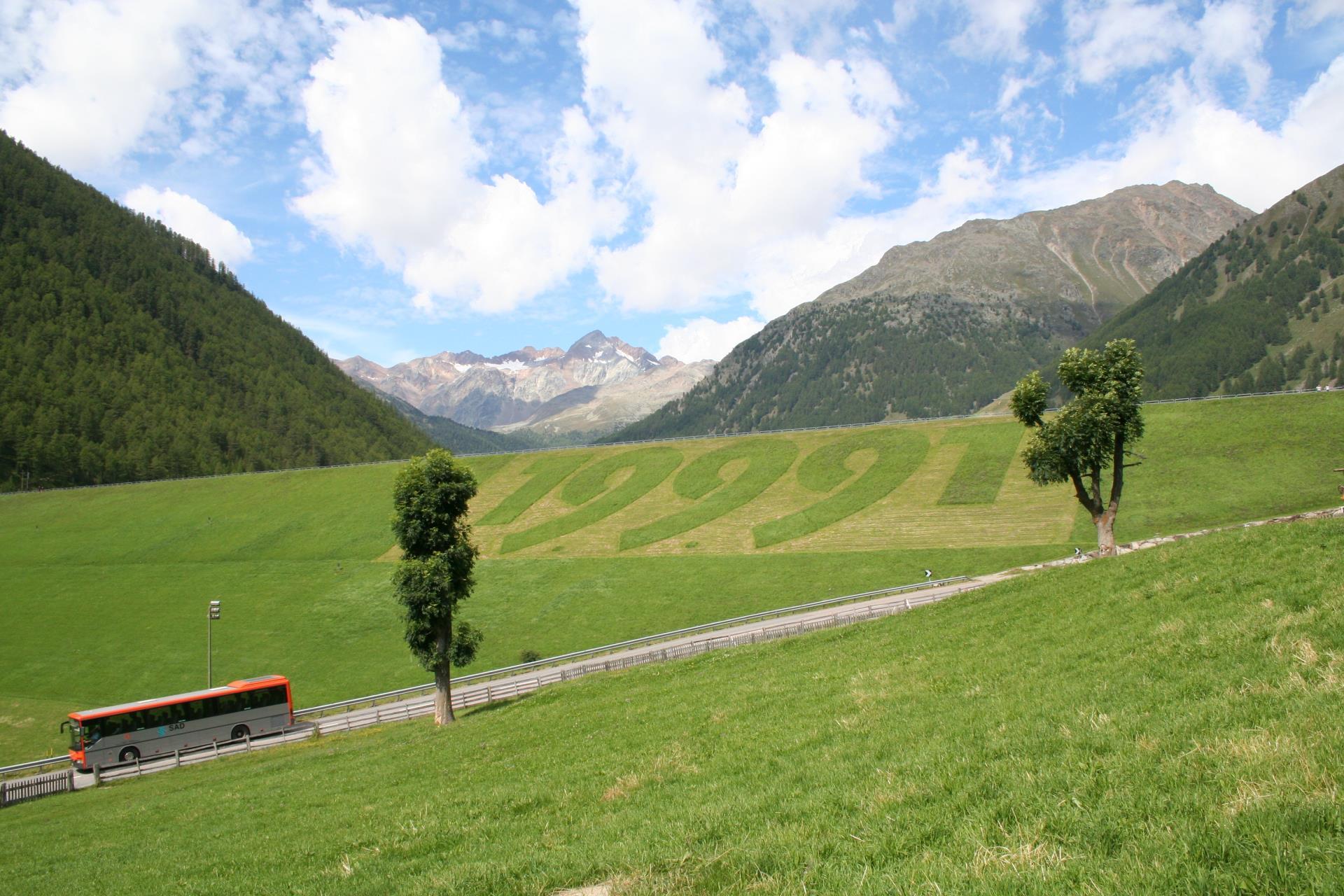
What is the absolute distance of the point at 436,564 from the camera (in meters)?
38.3

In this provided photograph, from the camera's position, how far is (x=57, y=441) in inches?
5979

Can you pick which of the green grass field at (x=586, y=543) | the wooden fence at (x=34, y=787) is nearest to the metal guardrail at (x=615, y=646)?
the green grass field at (x=586, y=543)


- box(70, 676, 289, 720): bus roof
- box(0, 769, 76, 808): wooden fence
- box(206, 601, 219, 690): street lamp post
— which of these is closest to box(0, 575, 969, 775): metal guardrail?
box(70, 676, 289, 720): bus roof

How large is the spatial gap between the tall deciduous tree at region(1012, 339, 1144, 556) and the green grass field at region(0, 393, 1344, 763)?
2829 cm

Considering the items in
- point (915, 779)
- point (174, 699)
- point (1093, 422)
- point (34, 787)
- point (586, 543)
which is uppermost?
point (1093, 422)

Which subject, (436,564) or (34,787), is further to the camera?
(436,564)

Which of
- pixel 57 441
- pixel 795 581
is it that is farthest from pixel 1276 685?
pixel 57 441

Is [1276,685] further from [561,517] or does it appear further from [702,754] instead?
[561,517]

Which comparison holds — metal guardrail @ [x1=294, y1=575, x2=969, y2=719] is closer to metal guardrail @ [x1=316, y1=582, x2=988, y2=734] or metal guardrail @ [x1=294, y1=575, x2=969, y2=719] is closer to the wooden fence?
metal guardrail @ [x1=316, y1=582, x2=988, y2=734]

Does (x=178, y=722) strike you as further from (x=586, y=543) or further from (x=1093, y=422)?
(x=1093, y=422)

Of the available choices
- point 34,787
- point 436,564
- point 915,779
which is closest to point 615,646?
point 436,564

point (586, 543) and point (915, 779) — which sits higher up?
point (915, 779)

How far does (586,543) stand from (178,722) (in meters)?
43.5

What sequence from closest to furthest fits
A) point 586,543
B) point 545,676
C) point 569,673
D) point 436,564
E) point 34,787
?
point 34,787
point 436,564
point 569,673
point 545,676
point 586,543
